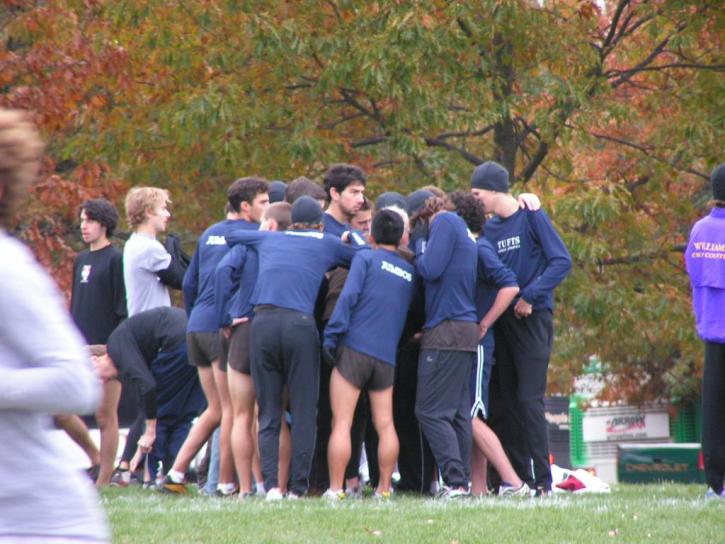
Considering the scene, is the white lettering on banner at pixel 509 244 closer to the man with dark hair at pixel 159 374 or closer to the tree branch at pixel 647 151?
the man with dark hair at pixel 159 374

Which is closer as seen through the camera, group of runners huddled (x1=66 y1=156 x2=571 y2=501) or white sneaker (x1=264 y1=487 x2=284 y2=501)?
white sneaker (x1=264 y1=487 x2=284 y2=501)

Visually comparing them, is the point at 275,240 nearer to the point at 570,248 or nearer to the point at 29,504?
the point at 29,504

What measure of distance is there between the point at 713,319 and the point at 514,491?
5.73 feet

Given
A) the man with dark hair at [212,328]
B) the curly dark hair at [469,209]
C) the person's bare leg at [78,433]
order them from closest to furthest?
the person's bare leg at [78,433] < the curly dark hair at [469,209] < the man with dark hair at [212,328]

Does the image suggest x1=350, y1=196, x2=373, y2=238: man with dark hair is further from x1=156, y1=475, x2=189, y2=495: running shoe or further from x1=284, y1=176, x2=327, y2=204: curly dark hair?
x1=156, y1=475, x2=189, y2=495: running shoe

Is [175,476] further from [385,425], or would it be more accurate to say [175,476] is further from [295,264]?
[295,264]

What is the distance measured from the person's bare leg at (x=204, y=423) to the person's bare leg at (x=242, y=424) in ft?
2.31

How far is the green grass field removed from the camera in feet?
23.1

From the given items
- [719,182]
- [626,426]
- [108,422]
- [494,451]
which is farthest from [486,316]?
[626,426]

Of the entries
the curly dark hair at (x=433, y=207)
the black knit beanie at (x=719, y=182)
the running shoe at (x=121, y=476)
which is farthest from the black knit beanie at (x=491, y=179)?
the running shoe at (x=121, y=476)

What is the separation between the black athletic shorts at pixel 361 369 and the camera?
9086 mm

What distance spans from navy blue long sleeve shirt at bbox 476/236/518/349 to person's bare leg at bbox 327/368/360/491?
100 cm

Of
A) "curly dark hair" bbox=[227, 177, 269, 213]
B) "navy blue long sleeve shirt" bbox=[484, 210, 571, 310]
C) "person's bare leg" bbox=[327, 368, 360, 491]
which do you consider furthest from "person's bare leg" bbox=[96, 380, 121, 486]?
"navy blue long sleeve shirt" bbox=[484, 210, 571, 310]

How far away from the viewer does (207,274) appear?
10.1 meters
